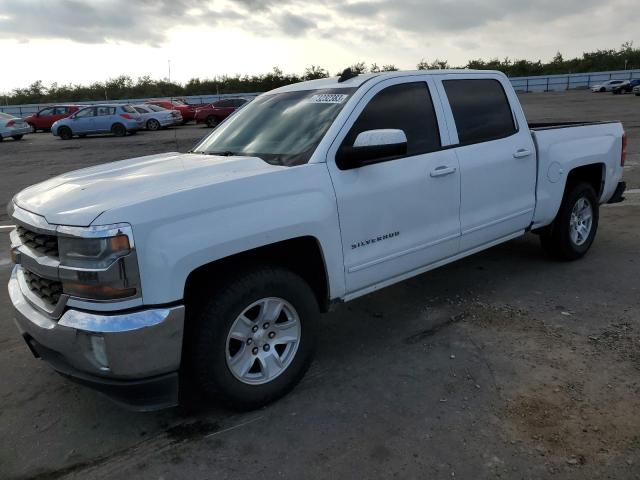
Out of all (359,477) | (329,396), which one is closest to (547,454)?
(359,477)

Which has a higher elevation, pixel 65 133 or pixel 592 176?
pixel 65 133

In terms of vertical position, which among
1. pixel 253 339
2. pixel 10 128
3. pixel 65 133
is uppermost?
pixel 10 128

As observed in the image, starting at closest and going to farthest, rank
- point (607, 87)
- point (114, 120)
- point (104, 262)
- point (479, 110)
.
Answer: point (104, 262), point (479, 110), point (114, 120), point (607, 87)

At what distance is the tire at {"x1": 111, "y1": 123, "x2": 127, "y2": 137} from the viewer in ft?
84.0

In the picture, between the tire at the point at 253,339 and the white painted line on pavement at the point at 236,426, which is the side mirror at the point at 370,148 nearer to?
the tire at the point at 253,339

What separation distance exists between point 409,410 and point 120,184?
2.09 metres

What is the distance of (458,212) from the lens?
416 centimetres

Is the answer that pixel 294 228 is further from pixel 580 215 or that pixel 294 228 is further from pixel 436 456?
pixel 580 215

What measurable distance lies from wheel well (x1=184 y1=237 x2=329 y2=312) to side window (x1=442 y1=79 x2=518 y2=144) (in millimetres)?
1685

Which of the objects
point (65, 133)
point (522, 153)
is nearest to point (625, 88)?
point (65, 133)

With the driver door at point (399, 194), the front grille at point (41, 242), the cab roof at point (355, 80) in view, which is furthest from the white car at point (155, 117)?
the front grille at point (41, 242)

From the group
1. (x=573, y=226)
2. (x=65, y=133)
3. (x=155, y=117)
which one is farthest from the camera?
(x=155, y=117)

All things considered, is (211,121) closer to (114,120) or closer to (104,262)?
(114,120)

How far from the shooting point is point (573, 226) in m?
5.49
